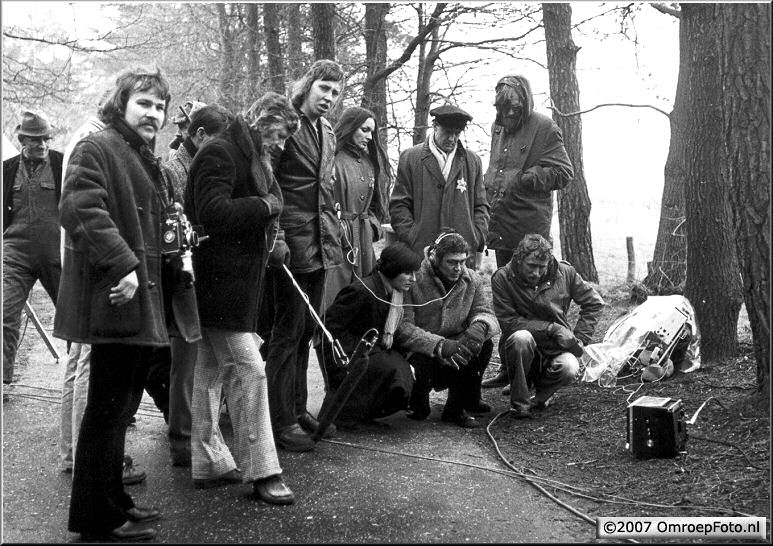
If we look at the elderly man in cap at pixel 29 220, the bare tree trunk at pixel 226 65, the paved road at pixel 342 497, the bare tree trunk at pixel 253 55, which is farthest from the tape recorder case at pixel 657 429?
the bare tree trunk at pixel 226 65

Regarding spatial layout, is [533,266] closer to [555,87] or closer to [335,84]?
[335,84]

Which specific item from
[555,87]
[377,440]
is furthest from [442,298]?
[555,87]

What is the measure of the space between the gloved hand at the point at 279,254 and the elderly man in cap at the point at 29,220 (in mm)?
2503

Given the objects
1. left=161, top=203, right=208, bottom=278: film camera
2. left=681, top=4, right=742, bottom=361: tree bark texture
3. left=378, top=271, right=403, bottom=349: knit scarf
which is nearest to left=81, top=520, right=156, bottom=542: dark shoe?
left=161, top=203, right=208, bottom=278: film camera

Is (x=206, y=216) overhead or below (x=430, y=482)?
overhead

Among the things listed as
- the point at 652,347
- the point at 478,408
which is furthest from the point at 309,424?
the point at 652,347

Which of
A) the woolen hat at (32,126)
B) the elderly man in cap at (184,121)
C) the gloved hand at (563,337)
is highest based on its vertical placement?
the woolen hat at (32,126)

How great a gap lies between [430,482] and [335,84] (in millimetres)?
2401

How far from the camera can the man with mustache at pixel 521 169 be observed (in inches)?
284

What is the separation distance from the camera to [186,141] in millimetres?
5297

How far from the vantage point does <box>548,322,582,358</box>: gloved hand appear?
20.8 feet

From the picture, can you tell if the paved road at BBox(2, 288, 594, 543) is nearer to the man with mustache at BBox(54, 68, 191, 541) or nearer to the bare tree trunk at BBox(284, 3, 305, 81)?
the man with mustache at BBox(54, 68, 191, 541)

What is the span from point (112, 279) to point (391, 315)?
2.67 meters

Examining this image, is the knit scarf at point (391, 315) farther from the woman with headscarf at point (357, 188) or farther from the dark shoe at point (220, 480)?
the dark shoe at point (220, 480)
